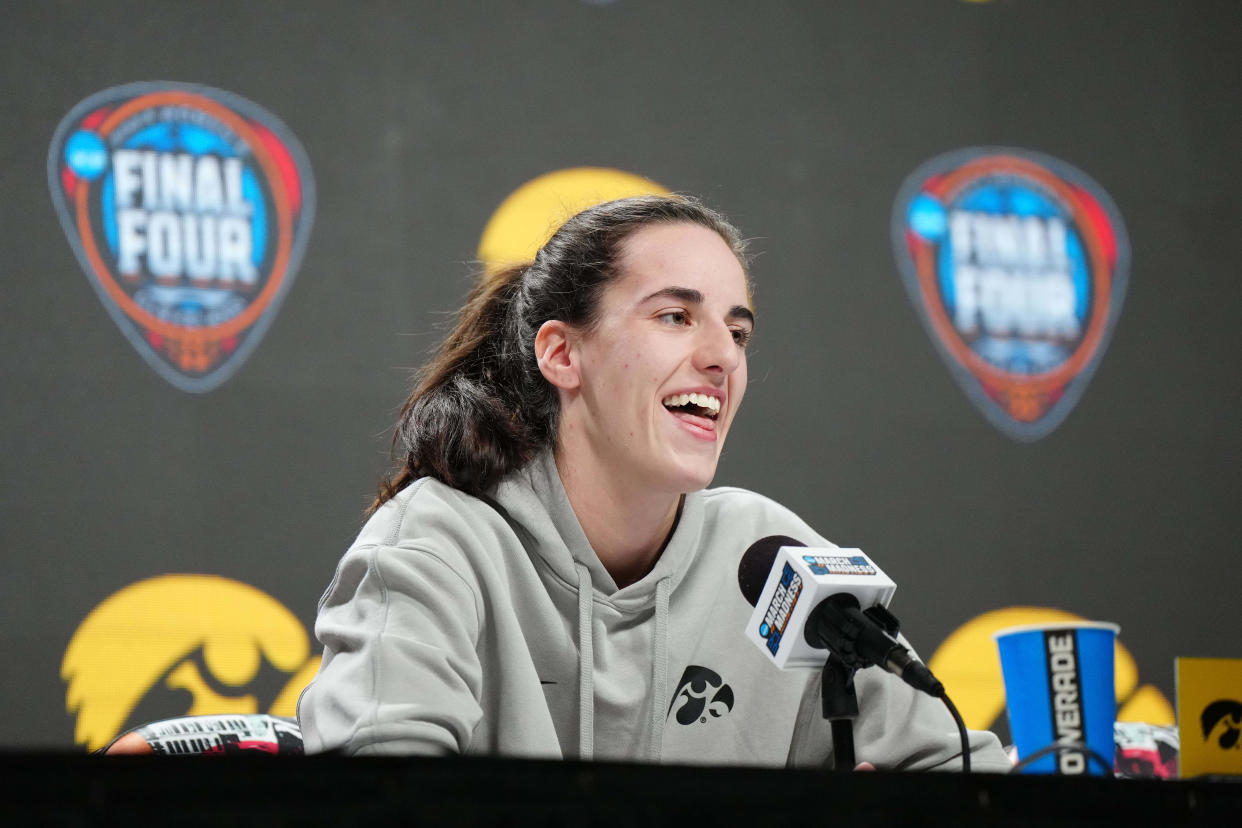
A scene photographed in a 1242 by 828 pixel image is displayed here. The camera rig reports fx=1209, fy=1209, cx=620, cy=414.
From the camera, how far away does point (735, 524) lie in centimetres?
175

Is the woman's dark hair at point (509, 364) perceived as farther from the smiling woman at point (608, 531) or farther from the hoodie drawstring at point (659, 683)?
the hoodie drawstring at point (659, 683)

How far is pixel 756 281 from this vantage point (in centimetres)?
321

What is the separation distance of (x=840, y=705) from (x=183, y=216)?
215 cm

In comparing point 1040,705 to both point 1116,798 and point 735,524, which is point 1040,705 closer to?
point 1116,798

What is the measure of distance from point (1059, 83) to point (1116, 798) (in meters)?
3.27

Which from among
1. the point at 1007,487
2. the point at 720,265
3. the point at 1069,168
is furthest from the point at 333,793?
the point at 1069,168

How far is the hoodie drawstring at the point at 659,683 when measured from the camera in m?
1.51

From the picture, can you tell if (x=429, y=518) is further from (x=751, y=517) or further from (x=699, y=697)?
(x=751, y=517)

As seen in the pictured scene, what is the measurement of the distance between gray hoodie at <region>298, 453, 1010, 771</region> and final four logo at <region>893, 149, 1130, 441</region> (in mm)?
1785

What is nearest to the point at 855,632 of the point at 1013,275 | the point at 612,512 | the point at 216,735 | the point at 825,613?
the point at 825,613

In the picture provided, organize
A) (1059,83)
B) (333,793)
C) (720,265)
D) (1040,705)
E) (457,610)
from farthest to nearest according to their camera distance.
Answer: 1. (1059,83)
2. (720,265)
3. (457,610)
4. (1040,705)
5. (333,793)

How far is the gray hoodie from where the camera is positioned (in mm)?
1294

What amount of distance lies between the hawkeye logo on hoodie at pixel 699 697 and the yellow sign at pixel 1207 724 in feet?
1.95

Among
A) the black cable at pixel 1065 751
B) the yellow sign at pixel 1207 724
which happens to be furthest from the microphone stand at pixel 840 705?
the yellow sign at pixel 1207 724
